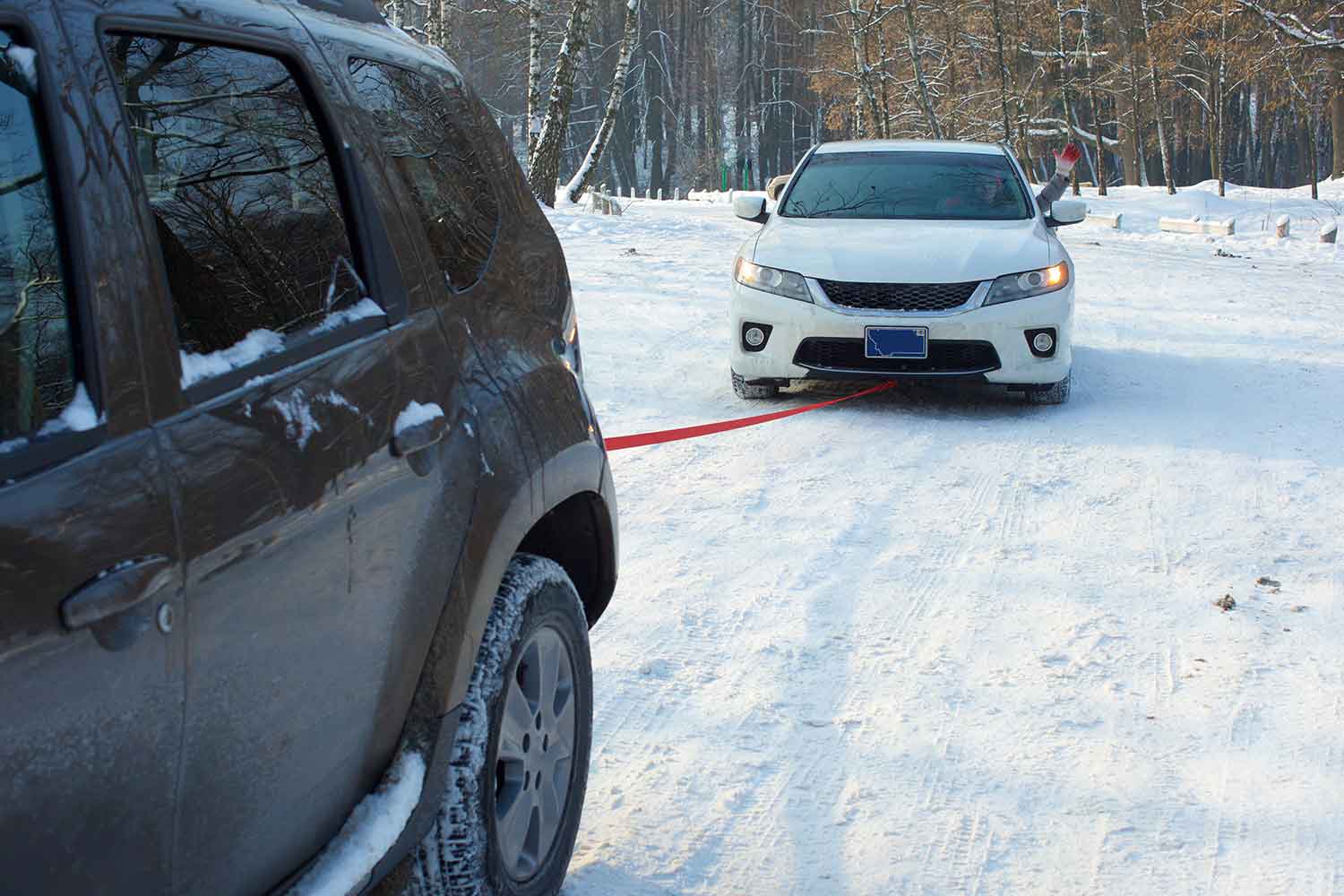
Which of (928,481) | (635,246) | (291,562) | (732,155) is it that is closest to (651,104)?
(732,155)

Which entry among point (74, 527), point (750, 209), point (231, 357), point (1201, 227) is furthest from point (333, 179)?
point (1201, 227)

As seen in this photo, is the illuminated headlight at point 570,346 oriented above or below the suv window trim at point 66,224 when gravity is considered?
below

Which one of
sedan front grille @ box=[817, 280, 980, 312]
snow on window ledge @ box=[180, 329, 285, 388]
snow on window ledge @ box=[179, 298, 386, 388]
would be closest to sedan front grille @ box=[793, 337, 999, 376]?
sedan front grille @ box=[817, 280, 980, 312]

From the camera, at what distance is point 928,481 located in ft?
21.7

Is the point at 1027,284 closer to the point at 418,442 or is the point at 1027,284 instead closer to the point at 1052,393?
the point at 1052,393

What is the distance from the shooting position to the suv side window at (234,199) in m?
1.93

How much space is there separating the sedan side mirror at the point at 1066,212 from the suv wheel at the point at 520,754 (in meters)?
6.77

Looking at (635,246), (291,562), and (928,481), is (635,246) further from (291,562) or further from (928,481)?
(291,562)

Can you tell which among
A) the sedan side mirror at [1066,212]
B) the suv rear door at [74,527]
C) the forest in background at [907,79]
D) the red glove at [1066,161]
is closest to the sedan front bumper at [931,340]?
the sedan side mirror at [1066,212]

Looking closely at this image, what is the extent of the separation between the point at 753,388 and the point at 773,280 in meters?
0.71

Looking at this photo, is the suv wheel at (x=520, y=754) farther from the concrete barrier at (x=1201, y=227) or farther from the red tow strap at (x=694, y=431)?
the concrete barrier at (x=1201, y=227)

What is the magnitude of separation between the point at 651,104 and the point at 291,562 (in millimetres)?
71110

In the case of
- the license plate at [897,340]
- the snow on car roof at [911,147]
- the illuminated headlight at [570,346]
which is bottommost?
the license plate at [897,340]

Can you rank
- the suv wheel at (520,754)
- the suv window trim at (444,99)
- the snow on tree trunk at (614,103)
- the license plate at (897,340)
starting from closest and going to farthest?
the suv wheel at (520,754), the suv window trim at (444,99), the license plate at (897,340), the snow on tree trunk at (614,103)
